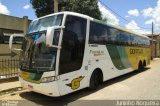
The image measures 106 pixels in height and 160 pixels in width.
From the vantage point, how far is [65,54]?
754 centimetres

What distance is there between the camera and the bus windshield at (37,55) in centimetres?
721

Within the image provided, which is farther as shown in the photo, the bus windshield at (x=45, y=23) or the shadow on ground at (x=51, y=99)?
the bus windshield at (x=45, y=23)

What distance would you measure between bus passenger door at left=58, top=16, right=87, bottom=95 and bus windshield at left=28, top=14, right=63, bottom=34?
33 centimetres

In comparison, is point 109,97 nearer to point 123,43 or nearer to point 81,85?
point 81,85

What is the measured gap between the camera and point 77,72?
8188 millimetres

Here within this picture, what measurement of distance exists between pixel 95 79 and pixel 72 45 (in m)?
2.46

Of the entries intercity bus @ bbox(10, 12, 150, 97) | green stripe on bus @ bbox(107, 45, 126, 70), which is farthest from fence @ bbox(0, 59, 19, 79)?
green stripe on bus @ bbox(107, 45, 126, 70)

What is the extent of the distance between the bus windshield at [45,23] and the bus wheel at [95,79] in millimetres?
2968

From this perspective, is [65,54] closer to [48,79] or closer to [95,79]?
[48,79]

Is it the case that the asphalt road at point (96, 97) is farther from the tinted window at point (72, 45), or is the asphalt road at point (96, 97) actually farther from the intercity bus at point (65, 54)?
the tinted window at point (72, 45)

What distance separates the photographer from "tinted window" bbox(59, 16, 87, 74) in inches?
295

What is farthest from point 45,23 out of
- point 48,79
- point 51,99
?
point 51,99

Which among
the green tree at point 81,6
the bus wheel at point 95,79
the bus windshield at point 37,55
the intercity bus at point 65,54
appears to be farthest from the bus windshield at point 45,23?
the green tree at point 81,6

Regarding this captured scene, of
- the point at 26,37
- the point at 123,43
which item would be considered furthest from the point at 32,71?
the point at 123,43
